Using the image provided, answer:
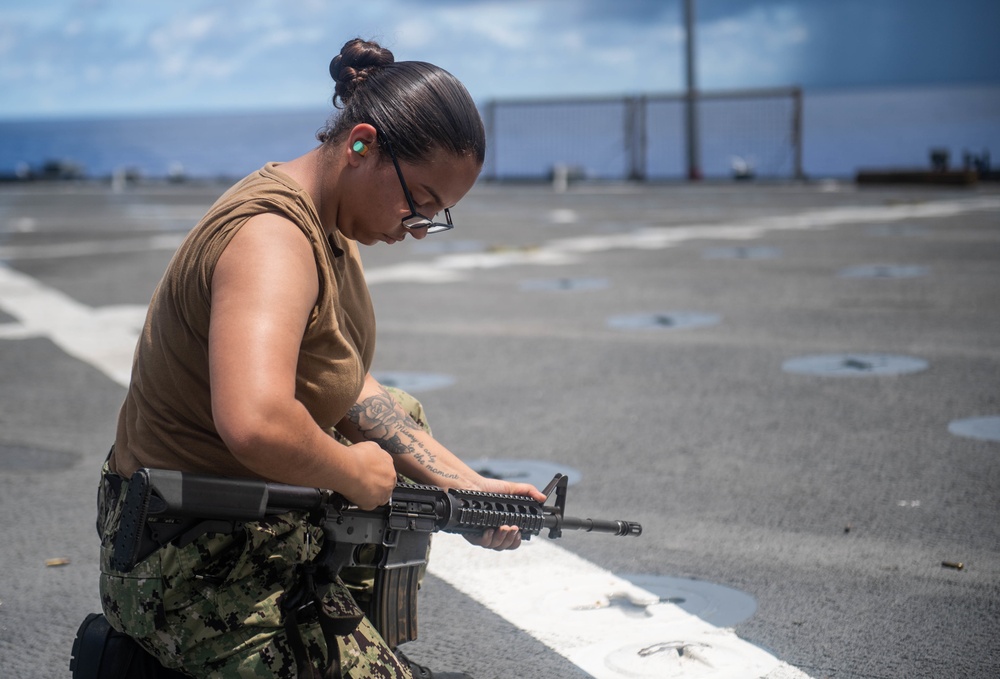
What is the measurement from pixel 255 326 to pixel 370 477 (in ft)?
1.34

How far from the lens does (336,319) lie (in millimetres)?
2479

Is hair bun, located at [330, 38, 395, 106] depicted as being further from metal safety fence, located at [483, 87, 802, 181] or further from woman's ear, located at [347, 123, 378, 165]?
metal safety fence, located at [483, 87, 802, 181]

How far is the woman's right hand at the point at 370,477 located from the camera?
237cm

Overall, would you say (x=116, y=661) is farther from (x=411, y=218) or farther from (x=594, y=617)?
(x=594, y=617)

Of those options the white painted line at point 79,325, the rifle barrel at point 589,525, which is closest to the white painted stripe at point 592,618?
the rifle barrel at point 589,525

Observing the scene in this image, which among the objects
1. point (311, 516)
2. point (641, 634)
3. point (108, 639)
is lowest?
point (641, 634)

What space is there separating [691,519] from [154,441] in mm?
2209

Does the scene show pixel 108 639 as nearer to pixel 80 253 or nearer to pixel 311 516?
pixel 311 516

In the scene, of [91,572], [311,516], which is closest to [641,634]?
[311,516]

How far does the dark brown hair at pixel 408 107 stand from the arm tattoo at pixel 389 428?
81 cm

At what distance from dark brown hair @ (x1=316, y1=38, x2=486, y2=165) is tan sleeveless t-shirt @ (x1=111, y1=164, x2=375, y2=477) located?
0.70 ft

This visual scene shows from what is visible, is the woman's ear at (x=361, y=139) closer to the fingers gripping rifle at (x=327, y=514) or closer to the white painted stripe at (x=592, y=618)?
the fingers gripping rifle at (x=327, y=514)

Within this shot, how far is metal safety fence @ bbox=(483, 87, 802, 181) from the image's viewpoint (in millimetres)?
29531

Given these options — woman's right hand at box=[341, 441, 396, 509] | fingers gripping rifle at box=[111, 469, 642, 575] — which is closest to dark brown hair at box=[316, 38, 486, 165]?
woman's right hand at box=[341, 441, 396, 509]
